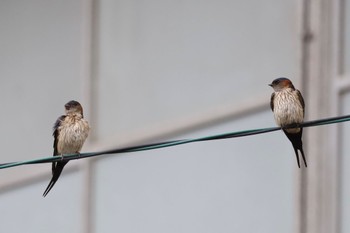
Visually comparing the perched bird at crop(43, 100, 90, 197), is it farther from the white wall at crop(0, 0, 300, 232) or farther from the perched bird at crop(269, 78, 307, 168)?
the white wall at crop(0, 0, 300, 232)

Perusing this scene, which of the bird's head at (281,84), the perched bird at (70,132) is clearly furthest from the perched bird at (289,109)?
the perched bird at (70,132)

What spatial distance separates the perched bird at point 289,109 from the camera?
45.6 feet

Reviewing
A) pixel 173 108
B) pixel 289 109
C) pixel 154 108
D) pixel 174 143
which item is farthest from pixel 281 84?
pixel 154 108

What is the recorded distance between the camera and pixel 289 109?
45.7 ft

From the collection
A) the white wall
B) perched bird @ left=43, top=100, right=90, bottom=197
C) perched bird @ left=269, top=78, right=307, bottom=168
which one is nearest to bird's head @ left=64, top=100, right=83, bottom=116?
perched bird @ left=43, top=100, right=90, bottom=197

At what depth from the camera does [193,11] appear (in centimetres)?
1752

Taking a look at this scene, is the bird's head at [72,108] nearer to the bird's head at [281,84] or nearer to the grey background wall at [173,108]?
the bird's head at [281,84]

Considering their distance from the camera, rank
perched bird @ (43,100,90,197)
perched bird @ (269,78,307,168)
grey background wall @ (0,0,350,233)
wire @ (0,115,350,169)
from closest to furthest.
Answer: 1. wire @ (0,115,350,169)
2. perched bird @ (269,78,307,168)
3. perched bird @ (43,100,90,197)
4. grey background wall @ (0,0,350,233)

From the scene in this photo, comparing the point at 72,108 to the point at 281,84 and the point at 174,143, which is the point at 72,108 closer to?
the point at 281,84

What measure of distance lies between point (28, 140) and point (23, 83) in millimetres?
507

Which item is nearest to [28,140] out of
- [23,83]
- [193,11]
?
[23,83]

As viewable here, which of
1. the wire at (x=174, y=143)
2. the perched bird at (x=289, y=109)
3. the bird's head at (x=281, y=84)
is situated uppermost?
the bird's head at (x=281, y=84)

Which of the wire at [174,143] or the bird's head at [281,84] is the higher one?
the bird's head at [281,84]

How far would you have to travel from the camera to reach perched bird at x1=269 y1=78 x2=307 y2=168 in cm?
1391
